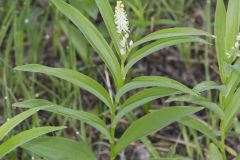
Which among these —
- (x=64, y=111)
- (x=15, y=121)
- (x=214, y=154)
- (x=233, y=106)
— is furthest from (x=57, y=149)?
(x=233, y=106)

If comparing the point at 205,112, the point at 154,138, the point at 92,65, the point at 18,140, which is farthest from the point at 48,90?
the point at 18,140

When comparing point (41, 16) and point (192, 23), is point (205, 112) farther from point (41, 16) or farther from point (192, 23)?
point (41, 16)

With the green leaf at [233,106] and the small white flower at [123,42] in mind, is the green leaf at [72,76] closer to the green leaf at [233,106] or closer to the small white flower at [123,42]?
the small white flower at [123,42]

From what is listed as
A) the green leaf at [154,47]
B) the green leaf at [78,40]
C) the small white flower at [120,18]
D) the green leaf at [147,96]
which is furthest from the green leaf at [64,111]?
the green leaf at [78,40]

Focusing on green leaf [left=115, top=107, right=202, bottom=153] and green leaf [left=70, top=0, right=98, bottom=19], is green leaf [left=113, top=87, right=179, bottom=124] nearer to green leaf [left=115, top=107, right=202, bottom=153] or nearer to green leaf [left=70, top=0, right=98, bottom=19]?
green leaf [left=115, top=107, right=202, bottom=153]

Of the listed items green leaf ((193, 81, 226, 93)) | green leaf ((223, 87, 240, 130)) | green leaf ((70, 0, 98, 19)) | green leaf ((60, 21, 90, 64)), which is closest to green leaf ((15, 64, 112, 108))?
green leaf ((193, 81, 226, 93))

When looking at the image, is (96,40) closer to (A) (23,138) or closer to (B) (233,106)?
(A) (23,138)
